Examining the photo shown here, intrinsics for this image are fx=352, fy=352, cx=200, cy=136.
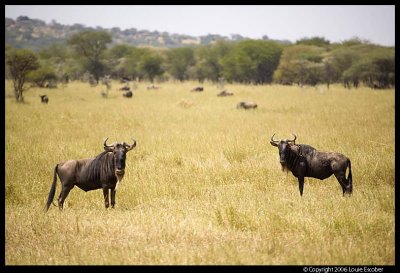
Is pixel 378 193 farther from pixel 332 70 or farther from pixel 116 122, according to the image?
pixel 332 70

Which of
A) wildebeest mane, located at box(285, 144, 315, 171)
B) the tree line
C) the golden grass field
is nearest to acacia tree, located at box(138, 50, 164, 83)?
the tree line

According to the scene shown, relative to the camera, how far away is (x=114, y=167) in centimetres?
646

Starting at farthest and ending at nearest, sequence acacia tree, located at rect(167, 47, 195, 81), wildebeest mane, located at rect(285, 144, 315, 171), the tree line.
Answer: acacia tree, located at rect(167, 47, 195, 81) < the tree line < wildebeest mane, located at rect(285, 144, 315, 171)

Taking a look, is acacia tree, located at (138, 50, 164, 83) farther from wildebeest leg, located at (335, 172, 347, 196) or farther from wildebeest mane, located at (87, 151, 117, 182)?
wildebeest leg, located at (335, 172, 347, 196)

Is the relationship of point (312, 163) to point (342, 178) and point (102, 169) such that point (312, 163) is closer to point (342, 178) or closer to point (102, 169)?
point (342, 178)

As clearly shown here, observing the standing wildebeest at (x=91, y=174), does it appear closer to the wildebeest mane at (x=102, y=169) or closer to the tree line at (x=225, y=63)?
the wildebeest mane at (x=102, y=169)

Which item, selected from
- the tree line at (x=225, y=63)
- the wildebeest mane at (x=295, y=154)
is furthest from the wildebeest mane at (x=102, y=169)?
the tree line at (x=225, y=63)

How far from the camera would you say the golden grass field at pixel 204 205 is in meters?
4.80

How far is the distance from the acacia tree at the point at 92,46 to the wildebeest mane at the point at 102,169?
58597 mm

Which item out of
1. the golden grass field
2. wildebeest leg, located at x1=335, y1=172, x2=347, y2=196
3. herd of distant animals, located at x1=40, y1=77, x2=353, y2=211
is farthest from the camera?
wildebeest leg, located at x1=335, y1=172, x2=347, y2=196

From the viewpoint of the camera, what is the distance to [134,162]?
33.8 ft

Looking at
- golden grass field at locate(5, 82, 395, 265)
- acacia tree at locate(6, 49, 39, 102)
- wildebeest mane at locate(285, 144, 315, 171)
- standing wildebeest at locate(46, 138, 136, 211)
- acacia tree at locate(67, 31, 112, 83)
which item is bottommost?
golden grass field at locate(5, 82, 395, 265)

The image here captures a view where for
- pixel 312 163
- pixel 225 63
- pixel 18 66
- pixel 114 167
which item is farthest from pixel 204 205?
pixel 225 63

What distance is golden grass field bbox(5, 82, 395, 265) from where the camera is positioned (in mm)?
4797
